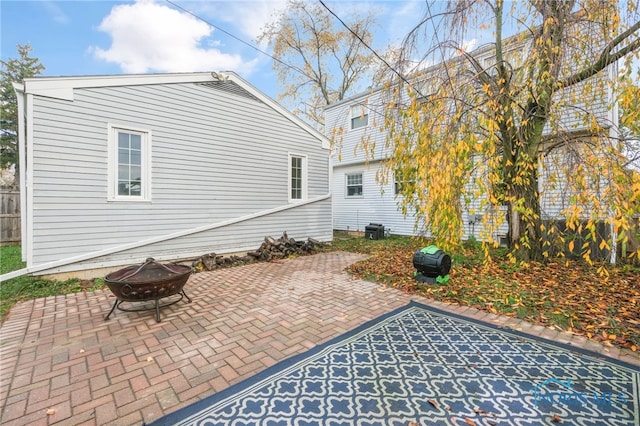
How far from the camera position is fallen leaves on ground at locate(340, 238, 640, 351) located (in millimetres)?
3223

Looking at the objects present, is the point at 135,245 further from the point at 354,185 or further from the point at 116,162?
the point at 354,185

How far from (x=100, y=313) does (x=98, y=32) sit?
22.1 feet

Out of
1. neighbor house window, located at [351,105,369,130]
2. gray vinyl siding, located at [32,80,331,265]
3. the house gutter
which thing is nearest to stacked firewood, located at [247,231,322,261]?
gray vinyl siding, located at [32,80,331,265]

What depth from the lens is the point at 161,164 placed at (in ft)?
19.8

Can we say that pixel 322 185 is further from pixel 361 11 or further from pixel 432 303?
pixel 361 11

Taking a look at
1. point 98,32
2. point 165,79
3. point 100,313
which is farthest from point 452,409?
point 98,32

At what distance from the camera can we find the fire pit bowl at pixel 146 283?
3.25 metres

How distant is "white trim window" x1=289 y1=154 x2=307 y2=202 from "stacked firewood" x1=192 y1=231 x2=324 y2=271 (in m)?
1.30

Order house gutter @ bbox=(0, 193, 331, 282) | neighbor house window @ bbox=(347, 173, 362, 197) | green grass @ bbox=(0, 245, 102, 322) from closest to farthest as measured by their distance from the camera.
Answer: green grass @ bbox=(0, 245, 102, 322)
house gutter @ bbox=(0, 193, 331, 282)
neighbor house window @ bbox=(347, 173, 362, 197)

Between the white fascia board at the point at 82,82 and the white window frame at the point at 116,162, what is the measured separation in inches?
30.1

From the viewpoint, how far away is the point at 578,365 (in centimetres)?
246

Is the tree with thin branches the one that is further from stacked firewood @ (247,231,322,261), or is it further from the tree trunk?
the tree trunk

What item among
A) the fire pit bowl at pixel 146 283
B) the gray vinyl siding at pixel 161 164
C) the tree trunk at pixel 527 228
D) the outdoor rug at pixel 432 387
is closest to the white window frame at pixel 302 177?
the gray vinyl siding at pixel 161 164

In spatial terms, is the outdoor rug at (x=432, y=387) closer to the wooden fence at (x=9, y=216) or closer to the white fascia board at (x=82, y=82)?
the white fascia board at (x=82, y=82)
